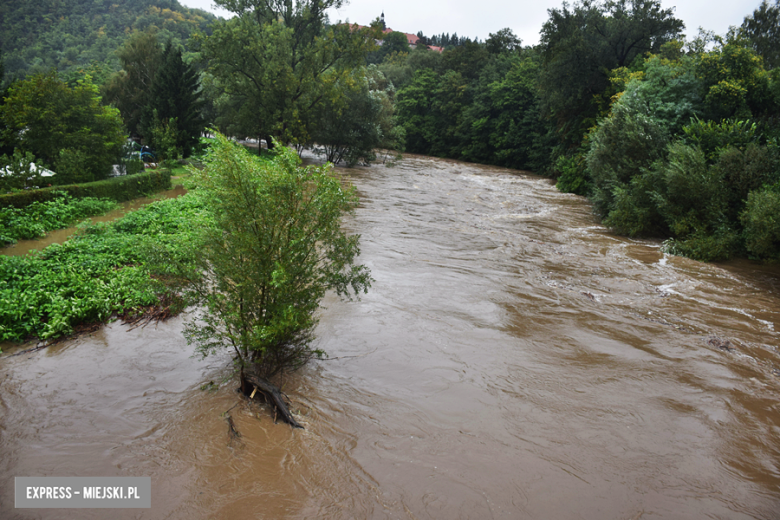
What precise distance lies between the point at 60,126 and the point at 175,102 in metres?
13.7

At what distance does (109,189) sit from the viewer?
16.6m

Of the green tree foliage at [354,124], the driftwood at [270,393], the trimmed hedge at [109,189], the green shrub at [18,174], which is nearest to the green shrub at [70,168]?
the trimmed hedge at [109,189]

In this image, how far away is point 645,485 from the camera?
4848 millimetres

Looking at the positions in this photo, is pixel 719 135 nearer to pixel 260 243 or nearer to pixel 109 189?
pixel 260 243

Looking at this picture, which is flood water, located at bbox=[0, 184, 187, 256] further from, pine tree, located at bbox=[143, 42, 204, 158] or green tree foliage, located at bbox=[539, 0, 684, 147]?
green tree foliage, located at bbox=[539, 0, 684, 147]

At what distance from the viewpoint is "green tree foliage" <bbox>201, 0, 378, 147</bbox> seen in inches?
1188

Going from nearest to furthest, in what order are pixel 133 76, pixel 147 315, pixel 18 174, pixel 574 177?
1. pixel 147 315
2. pixel 18 174
3. pixel 574 177
4. pixel 133 76

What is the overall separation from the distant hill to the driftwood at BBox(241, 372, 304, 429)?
2830 inches

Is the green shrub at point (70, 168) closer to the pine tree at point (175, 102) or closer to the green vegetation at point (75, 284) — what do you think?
the green vegetation at point (75, 284)

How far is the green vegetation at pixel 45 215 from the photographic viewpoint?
1182cm

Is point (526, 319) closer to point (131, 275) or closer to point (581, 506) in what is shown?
point (581, 506)

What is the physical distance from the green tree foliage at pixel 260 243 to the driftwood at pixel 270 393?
0.24 m

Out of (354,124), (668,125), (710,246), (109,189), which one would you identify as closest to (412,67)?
(354,124)

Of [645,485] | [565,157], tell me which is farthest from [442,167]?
[645,485]
